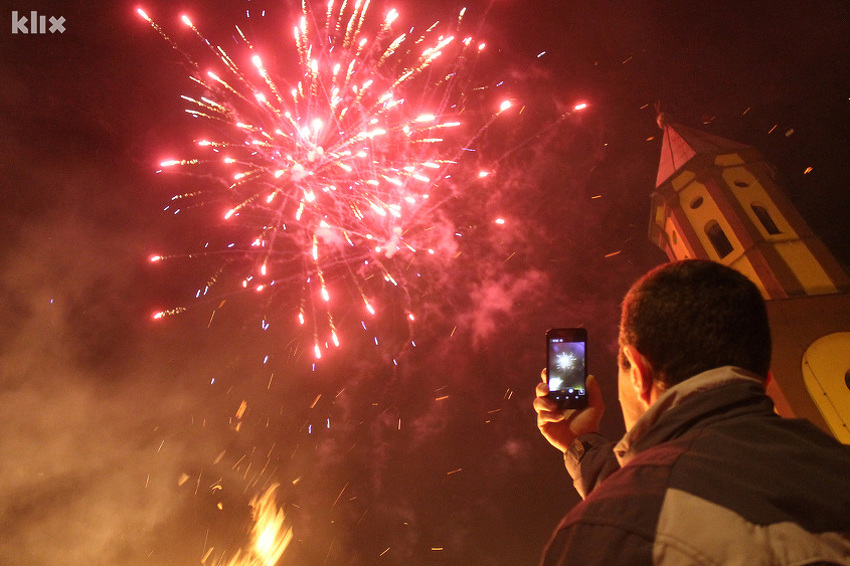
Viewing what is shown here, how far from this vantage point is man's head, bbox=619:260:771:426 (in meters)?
2.16

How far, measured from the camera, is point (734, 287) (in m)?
2.28

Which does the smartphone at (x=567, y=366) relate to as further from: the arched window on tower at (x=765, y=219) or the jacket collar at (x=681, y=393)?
the arched window on tower at (x=765, y=219)

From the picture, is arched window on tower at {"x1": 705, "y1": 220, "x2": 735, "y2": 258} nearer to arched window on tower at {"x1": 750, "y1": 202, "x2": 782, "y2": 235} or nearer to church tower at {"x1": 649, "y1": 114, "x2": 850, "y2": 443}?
church tower at {"x1": 649, "y1": 114, "x2": 850, "y2": 443}

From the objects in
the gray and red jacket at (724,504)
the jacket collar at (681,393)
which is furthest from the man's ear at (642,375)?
the gray and red jacket at (724,504)

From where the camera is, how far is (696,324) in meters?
2.21

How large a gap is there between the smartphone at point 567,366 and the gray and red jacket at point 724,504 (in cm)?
→ 223

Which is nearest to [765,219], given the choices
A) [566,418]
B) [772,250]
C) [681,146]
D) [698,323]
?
[772,250]

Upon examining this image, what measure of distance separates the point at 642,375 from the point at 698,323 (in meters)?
0.37

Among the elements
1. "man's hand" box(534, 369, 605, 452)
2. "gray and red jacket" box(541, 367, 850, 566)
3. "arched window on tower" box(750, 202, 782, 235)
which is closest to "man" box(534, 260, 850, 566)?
"gray and red jacket" box(541, 367, 850, 566)

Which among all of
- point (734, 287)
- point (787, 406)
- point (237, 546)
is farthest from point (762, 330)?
point (237, 546)

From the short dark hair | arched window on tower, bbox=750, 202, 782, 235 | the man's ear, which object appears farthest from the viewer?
arched window on tower, bbox=750, 202, 782, 235

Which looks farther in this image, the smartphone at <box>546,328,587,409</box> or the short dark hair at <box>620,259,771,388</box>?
the smartphone at <box>546,328,587,409</box>

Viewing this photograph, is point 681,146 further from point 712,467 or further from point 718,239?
point 712,467

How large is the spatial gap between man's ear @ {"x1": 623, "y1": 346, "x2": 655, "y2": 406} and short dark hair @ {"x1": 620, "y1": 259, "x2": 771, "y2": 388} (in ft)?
0.09
